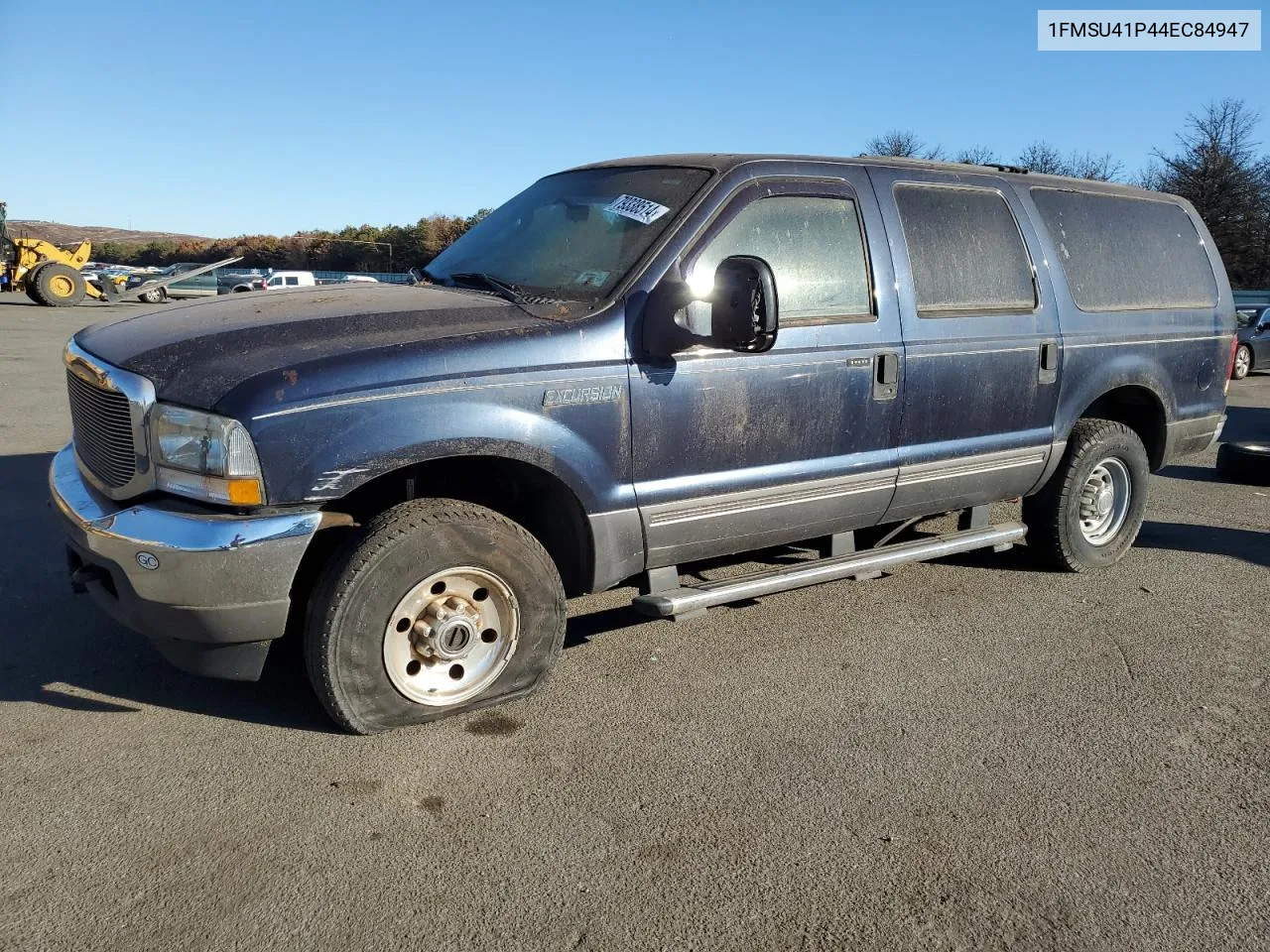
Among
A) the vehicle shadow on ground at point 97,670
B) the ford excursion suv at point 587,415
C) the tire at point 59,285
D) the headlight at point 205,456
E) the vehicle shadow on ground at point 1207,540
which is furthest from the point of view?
the tire at point 59,285

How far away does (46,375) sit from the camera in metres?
12.5

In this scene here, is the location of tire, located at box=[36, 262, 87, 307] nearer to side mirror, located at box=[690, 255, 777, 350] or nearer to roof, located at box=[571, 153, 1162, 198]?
roof, located at box=[571, 153, 1162, 198]

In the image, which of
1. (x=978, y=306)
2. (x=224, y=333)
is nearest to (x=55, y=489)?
(x=224, y=333)

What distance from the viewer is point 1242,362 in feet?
57.5

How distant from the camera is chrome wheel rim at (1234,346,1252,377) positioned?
57.2ft

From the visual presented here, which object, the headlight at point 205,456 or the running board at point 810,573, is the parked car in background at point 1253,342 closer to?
the running board at point 810,573

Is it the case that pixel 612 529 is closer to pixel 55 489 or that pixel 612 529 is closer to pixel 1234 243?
pixel 55 489

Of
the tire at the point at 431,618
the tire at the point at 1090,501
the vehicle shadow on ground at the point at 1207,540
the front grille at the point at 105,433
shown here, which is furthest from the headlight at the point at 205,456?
the vehicle shadow on ground at the point at 1207,540

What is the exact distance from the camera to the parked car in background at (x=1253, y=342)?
57.7ft

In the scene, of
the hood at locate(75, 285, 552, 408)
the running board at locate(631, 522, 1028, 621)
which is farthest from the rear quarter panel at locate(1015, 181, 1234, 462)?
the hood at locate(75, 285, 552, 408)

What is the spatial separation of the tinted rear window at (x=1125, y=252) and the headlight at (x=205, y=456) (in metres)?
4.05

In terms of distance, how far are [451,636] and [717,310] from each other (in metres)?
1.47

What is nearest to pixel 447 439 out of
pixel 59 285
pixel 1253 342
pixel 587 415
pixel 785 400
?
pixel 587 415

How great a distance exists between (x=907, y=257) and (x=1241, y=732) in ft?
7.49
